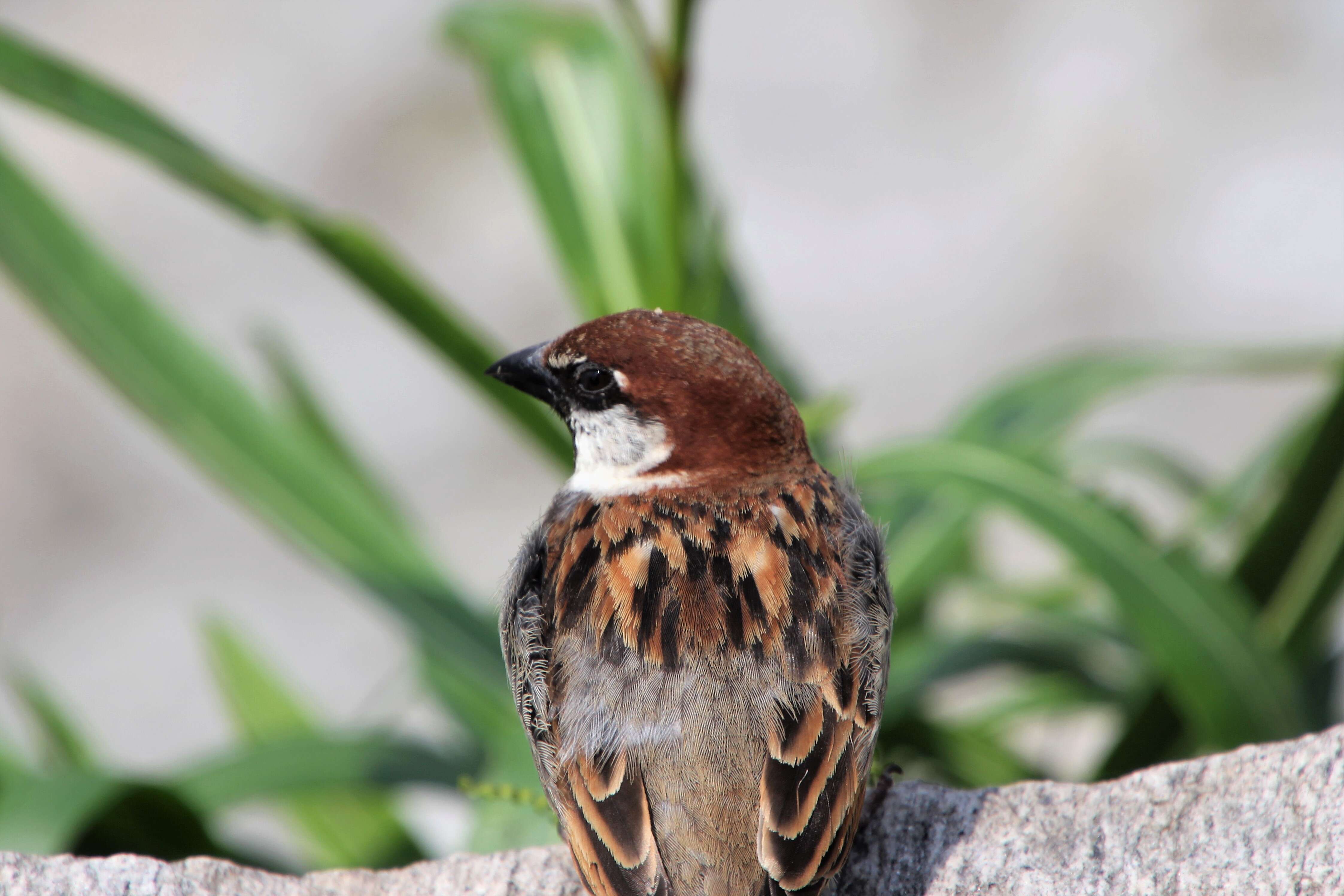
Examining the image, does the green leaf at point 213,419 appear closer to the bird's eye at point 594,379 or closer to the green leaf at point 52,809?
the green leaf at point 52,809

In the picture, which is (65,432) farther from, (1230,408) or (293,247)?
(1230,408)

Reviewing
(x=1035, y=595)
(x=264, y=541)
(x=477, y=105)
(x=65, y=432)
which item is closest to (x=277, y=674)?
(x=1035, y=595)

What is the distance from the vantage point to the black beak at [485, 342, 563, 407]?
1986 millimetres

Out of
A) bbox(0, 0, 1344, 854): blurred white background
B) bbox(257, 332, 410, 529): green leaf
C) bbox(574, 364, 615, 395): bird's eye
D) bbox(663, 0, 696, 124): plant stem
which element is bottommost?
bbox(0, 0, 1344, 854): blurred white background

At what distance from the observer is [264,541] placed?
19.8ft

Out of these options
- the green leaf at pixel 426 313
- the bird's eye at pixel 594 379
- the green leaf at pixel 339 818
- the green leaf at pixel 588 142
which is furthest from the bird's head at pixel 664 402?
the green leaf at pixel 339 818

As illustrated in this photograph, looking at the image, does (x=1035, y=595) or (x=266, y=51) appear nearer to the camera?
(x=1035, y=595)

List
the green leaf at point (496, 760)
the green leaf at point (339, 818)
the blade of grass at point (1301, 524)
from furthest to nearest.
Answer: the green leaf at point (339, 818), the blade of grass at point (1301, 524), the green leaf at point (496, 760)

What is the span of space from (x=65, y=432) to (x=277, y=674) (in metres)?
3.06

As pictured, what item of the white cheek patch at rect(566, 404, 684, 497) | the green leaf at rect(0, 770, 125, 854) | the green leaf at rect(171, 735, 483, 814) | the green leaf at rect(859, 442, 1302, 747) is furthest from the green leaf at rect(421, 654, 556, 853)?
the green leaf at rect(859, 442, 1302, 747)

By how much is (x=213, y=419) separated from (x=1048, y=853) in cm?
179

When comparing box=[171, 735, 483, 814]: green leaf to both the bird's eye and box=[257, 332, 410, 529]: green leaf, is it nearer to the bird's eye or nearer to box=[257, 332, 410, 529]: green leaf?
box=[257, 332, 410, 529]: green leaf

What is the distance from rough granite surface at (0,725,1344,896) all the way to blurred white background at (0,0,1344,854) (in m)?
3.82

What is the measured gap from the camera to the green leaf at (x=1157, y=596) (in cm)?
239
